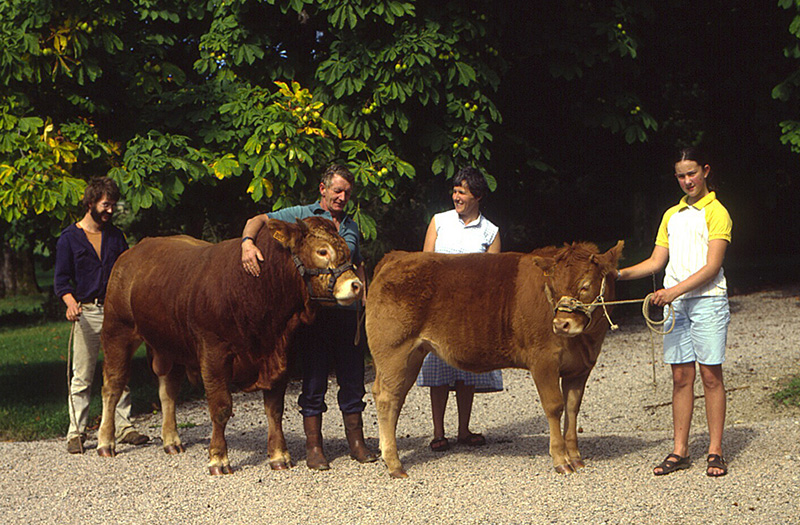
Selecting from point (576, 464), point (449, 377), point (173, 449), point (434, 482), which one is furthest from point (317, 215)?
point (576, 464)

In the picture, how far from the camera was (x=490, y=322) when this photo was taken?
6355mm

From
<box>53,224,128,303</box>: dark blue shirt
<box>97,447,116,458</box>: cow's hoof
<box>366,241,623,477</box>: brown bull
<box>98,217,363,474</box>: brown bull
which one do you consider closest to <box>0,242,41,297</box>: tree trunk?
<box>53,224,128,303</box>: dark blue shirt

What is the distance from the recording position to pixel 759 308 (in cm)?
1639

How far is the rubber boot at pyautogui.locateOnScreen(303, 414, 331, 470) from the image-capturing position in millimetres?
6754

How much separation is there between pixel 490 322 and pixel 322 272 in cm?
125

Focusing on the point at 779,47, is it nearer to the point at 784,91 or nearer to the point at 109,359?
the point at 784,91

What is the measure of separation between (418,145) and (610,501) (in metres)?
6.33

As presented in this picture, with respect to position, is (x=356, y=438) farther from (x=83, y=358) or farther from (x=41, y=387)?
(x=41, y=387)

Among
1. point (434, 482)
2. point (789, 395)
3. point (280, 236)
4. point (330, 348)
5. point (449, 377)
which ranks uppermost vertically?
point (280, 236)

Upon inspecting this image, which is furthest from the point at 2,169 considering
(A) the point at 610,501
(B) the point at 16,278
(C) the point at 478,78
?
(B) the point at 16,278

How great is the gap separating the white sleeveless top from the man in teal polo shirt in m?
0.76

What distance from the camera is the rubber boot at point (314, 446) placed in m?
6.75

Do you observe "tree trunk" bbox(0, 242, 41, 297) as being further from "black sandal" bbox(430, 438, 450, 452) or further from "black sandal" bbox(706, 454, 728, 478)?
"black sandal" bbox(706, 454, 728, 478)

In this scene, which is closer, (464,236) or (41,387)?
(464,236)
